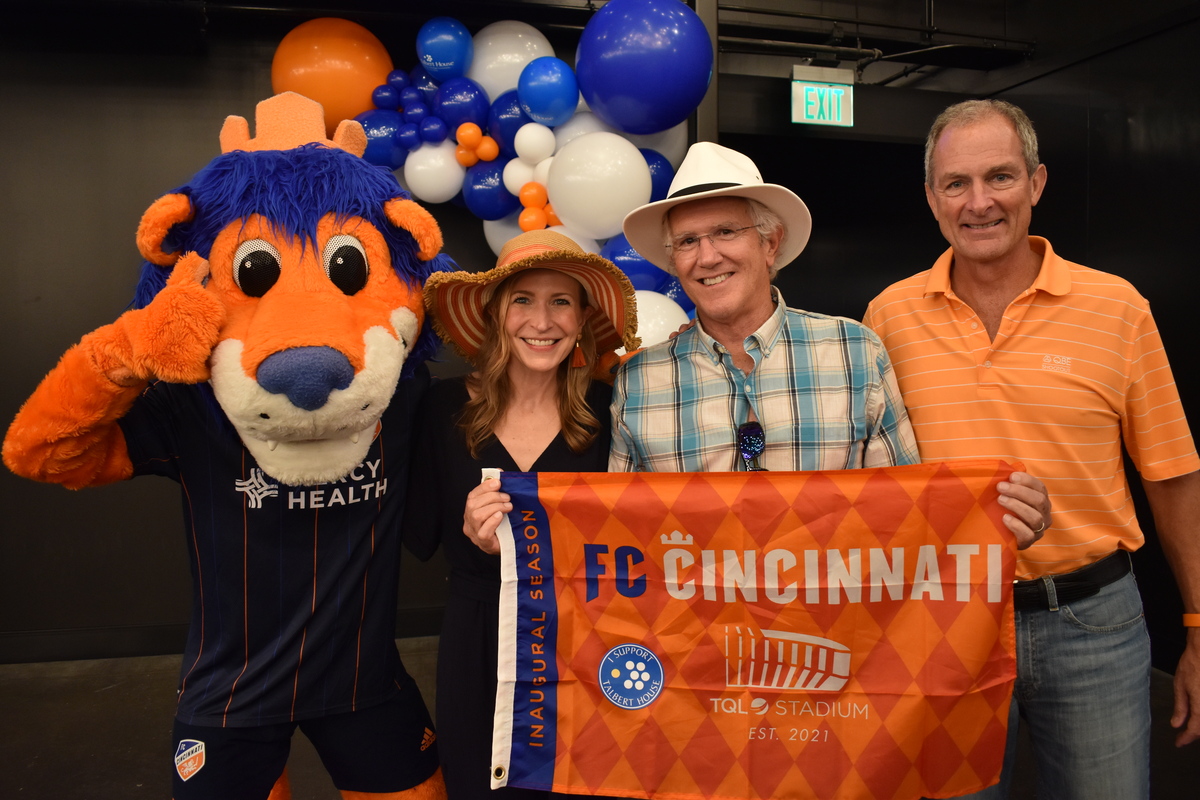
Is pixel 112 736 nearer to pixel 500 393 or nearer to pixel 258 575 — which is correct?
pixel 258 575

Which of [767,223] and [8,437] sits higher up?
[767,223]

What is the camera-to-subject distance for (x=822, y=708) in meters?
1.53

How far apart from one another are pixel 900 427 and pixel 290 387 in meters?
1.25

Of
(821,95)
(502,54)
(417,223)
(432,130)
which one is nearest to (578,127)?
(502,54)

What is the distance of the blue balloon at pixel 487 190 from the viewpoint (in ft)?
12.3

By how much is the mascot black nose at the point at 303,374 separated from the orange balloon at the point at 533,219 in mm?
2275

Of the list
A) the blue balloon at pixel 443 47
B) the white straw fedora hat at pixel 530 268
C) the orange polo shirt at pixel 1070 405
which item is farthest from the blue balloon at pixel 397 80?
the orange polo shirt at pixel 1070 405

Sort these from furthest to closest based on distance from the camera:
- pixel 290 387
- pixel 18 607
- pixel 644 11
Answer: pixel 18 607 → pixel 644 11 → pixel 290 387

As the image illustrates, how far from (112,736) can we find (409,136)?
3042 mm

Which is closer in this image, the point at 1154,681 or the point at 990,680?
the point at 990,680

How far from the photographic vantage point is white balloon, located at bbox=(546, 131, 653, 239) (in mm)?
3273

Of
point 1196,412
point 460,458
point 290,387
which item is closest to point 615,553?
point 460,458

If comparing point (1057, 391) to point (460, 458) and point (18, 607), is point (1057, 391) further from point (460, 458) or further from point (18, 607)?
point (18, 607)

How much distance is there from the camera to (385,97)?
3721 millimetres
